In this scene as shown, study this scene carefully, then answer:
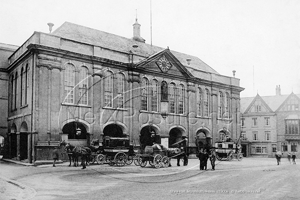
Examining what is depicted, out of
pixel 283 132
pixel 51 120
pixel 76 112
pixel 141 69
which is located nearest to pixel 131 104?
pixel 141 69

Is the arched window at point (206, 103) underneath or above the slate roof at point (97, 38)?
underneath

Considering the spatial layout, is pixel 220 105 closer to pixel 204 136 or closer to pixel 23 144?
pixel 204 136

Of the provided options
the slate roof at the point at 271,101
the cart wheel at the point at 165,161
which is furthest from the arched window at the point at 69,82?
the slate roof at the point at 271,101

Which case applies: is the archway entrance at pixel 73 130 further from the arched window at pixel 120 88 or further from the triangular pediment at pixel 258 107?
the triangular pediment at pixel 258 107

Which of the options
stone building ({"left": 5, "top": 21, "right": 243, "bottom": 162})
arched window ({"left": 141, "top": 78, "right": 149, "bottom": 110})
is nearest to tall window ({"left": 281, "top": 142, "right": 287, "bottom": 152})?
stone building ({"left": 5, "top": 21, "right": 243, "bottom": 162})

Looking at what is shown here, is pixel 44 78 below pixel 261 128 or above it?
above

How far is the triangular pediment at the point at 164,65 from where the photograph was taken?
107 feet

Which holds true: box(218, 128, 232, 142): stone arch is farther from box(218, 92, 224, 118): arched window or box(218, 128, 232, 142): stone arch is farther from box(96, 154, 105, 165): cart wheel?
box(96, 154, 105, 165): cart wheel

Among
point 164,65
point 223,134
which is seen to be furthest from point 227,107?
point 164,65

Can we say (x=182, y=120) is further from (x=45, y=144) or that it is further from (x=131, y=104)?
(x=45, y=144)

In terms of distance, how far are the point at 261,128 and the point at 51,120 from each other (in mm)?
40022

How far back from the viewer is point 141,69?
32281 millimetres

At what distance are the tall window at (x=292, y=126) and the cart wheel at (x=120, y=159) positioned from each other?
1479 inches

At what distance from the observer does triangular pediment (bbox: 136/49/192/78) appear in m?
32.8
